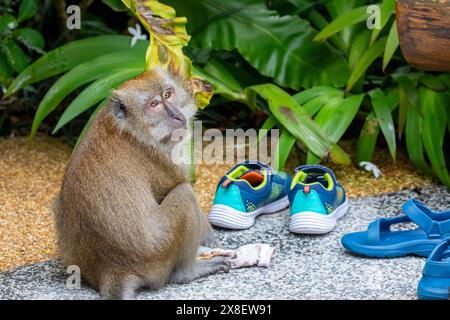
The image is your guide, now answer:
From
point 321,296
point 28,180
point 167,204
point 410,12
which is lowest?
point 28,180

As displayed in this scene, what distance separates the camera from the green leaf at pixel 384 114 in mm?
4973

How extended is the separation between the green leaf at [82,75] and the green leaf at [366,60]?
1292 mm

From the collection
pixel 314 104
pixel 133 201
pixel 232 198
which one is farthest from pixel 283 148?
pixel 133 201

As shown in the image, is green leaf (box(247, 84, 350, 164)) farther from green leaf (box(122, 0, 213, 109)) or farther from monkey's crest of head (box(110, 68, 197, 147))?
monkey's crest of head (box(110, 68, 197, 147))

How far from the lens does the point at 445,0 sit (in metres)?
3.85

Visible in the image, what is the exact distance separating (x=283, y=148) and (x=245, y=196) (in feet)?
2.44

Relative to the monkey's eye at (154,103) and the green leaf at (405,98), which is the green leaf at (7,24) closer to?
the monkey's eye at (154,103)

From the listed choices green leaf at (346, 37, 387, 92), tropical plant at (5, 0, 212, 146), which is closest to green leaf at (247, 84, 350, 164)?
green leaf at (346, 37, 387, 92)

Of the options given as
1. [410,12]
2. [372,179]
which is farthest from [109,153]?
[372,179]

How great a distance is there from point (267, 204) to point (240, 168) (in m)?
0.24

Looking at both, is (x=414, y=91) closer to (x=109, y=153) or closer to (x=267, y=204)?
(x=267, y=204)

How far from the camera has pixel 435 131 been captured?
5.00 metres

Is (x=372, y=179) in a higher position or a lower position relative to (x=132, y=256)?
lower

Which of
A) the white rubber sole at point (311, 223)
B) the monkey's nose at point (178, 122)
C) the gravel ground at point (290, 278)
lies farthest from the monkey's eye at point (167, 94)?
the white rubber sole at point (311, 223)
